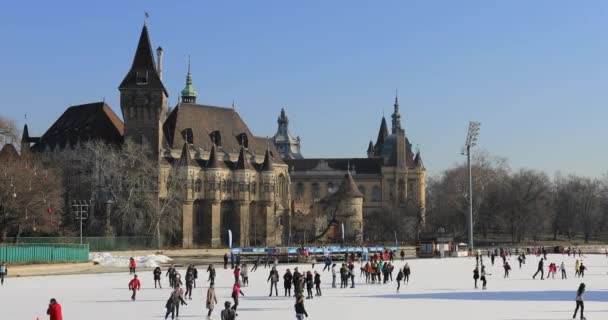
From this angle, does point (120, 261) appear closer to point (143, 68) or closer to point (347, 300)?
point (347, 300)

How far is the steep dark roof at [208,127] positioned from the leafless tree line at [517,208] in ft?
93.3

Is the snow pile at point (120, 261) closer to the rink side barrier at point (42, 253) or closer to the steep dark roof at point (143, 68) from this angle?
the rink side barrier at point (42, 253)

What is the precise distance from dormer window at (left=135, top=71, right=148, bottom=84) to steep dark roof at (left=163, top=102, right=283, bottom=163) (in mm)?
9908

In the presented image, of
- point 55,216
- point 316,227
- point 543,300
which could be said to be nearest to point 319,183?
point 316,227

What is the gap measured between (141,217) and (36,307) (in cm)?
6137

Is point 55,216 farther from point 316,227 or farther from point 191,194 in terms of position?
point 316,227

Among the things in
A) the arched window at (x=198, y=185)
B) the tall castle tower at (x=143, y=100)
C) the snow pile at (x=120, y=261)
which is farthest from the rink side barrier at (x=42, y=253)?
the arched window at (x=198, y=185)

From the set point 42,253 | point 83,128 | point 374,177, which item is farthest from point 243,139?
point 42,253

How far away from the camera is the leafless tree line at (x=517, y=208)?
127188 millimetres

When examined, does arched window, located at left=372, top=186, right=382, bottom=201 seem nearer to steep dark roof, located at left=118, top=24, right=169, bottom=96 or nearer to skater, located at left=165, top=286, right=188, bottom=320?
steep dark roof, located at left=118, top=24, right=169, bottom=96

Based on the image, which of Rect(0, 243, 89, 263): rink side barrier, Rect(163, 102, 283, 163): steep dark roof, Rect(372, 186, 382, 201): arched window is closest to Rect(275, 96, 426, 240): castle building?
Rect(372, 186, 382, 201): arched window

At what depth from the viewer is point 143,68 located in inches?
4023

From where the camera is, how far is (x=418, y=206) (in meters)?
152

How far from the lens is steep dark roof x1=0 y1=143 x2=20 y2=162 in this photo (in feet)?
276
